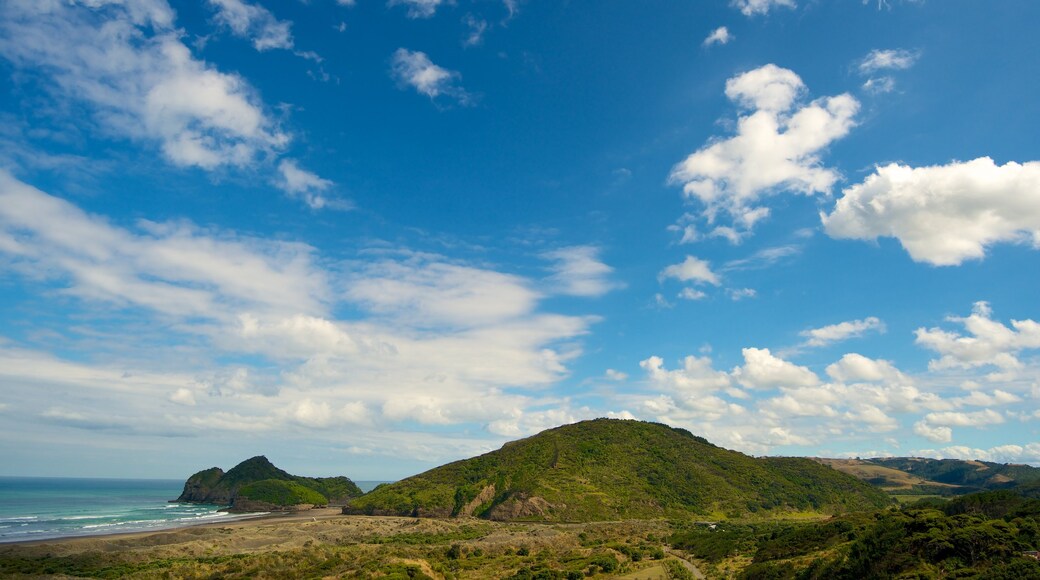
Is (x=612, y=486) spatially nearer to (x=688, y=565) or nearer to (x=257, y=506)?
(x=688, y=565)

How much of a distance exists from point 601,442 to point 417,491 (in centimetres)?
6527

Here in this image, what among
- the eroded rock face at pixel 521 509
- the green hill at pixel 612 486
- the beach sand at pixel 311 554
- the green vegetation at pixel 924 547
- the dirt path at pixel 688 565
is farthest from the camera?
the green hill at pixel 612 486

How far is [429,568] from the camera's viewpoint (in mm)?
55656

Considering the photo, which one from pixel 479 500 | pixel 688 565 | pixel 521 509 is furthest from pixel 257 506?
pixel 688 565

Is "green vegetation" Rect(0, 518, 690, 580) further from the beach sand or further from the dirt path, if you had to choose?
the dirt path

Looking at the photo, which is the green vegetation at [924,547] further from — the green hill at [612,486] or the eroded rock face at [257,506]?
the eroded rock face at [257,506]

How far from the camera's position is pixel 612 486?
160m

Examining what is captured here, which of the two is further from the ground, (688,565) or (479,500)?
(479,500)

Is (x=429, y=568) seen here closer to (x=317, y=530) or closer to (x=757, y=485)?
(x=317, y=530)

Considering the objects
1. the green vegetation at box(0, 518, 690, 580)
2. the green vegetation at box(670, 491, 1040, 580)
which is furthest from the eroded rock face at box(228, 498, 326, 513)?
the green vegetation at box(670, 491, 1040, 580)

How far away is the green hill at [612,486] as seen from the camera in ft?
486

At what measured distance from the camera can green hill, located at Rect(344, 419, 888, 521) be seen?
486 ft

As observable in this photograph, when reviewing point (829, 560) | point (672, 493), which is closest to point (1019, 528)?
point (829, 560)

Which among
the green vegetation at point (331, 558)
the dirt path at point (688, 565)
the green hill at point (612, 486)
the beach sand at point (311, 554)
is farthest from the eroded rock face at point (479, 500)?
the dirt path at point (688, 565)
